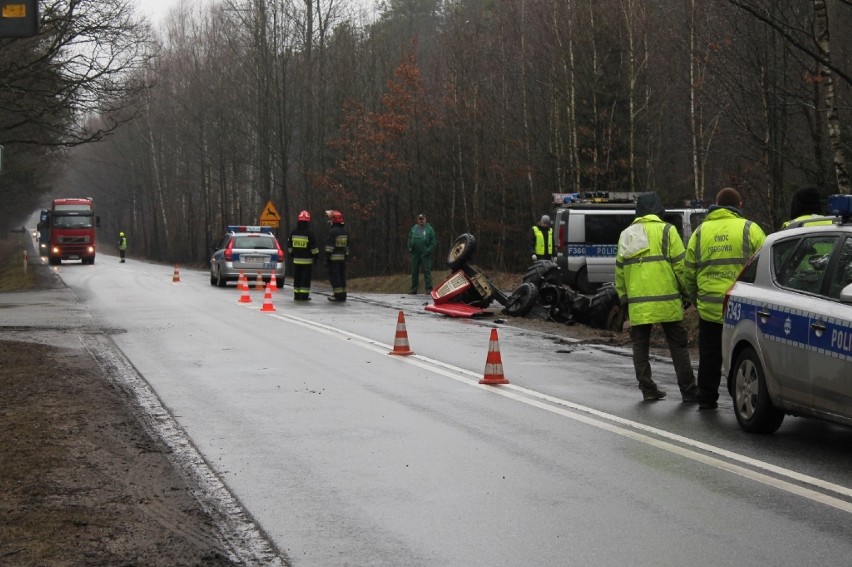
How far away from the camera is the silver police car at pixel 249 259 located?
114 ft

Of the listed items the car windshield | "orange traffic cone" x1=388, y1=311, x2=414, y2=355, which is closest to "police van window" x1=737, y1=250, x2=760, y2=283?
"orange traffic cone" x1=388, y1=311, x2=414, y2=355

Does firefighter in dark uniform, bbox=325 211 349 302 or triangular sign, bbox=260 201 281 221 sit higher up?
triangular sign, bbox=260 201 281 221

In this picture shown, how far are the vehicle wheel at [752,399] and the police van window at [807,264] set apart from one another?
672 millimetres

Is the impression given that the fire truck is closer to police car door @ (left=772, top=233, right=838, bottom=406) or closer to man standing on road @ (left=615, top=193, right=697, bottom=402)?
man standing on road @ (left=615, top=193, right=697, bottom=402)

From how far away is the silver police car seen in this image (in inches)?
1364

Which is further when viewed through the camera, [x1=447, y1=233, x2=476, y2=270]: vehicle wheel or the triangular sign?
the triangular sign

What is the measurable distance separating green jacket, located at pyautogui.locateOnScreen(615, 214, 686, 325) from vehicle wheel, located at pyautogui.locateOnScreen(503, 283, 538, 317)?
1071 cm

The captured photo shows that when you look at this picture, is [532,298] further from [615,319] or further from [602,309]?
[615,319]

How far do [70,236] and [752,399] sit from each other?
5965cm

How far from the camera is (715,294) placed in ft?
36.4

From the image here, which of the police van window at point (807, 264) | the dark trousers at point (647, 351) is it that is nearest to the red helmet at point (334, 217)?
the dark trousers at point (647, 351)

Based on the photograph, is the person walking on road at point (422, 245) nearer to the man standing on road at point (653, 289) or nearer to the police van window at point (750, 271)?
the man standing on road at point (653, 289)

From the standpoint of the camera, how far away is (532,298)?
73.4 ft

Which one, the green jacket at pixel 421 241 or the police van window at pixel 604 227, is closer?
the police van window at pixel 604 227
